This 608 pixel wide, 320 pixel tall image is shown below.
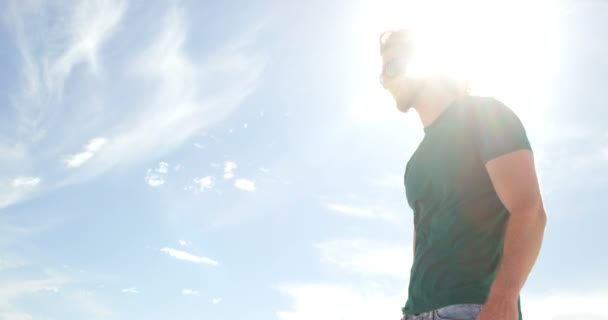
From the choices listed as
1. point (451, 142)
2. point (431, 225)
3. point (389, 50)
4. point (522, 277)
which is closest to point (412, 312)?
point (431, 225)

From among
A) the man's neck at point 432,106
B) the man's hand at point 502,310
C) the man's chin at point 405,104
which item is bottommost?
the man's hand at point 502,310

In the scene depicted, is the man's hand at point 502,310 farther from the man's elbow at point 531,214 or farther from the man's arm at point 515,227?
the man's elbow at point 531,214

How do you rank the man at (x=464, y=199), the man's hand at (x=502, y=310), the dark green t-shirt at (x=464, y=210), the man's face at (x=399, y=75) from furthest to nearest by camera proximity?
the man's face at (x=399, y=75) < the dark green t-shirt at (x=464, y=210) < the man at (x=464, y=199) < the man's hand at (x=502, y=310)

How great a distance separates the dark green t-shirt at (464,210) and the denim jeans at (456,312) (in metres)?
0.04

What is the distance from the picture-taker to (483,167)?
13.6 ft

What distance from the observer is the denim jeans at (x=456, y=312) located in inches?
154

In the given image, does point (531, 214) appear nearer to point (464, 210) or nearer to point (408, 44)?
point (464, 210)

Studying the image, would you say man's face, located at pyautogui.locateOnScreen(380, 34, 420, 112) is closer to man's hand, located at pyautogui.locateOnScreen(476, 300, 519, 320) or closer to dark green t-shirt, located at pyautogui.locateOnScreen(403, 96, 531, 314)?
dark green t-shirt, located at pyautogui.locateOnScreen(403, 96, 531, 314)

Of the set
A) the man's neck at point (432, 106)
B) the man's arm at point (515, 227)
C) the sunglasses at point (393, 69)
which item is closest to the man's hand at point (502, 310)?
the man's arm at point (515, 227)

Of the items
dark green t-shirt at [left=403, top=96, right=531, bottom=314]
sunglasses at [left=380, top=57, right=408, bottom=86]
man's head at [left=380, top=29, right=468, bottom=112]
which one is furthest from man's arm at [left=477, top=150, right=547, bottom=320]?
sunglasses at [left=380, top=57, right=408, bottom=86]

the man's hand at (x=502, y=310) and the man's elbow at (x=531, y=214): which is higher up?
the man's elbow at (x=531, y=214)

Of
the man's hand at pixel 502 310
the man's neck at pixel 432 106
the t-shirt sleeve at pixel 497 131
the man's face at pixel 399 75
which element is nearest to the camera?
the man's hand at pixel 502 310

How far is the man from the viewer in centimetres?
365

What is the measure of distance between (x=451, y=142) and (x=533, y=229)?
103cm
